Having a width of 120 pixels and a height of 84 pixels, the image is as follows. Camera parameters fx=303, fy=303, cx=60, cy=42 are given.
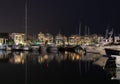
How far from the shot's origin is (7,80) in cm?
2383

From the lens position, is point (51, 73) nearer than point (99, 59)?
Yes

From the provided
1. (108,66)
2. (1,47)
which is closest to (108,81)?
(108,66)

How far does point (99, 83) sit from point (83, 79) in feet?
8.30

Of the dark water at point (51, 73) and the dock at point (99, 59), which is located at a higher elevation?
the dock at point (99, 59)

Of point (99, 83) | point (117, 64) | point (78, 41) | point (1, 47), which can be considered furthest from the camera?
point (78, 41)

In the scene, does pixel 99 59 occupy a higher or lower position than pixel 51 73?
higher

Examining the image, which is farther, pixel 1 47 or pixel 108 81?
pixel 1 47

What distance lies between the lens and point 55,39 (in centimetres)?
13838

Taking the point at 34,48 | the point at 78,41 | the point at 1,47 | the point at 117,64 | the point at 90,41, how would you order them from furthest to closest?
the point at 78,41 → the point at 90,41 → the point at 1,47 → the point at 34,48 → the point at 117,64

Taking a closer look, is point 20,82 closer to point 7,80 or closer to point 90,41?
point 7,80

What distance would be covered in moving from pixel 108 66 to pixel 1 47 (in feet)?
253

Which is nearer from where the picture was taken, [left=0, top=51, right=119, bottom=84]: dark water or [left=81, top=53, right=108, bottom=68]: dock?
[left=0, top=51, right=119, bottom=84]: dark water

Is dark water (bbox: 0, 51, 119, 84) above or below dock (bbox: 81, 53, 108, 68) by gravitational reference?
below

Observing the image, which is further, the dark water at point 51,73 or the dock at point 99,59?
the dock at point 99,59
